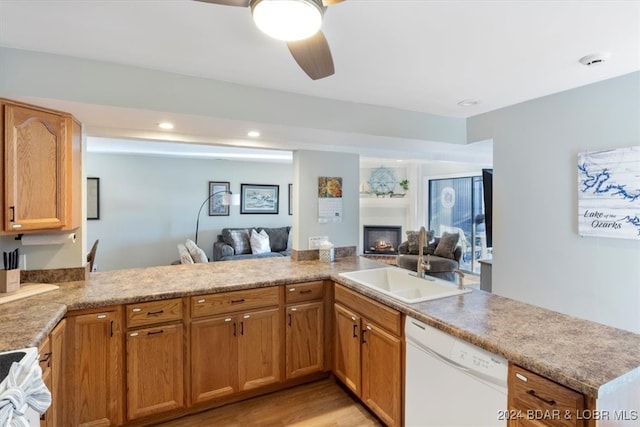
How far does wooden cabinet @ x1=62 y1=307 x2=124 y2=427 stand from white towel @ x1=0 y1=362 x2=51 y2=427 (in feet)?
2.65

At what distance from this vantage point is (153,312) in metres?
2.13

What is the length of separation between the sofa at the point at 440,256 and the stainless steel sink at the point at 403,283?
121 inches

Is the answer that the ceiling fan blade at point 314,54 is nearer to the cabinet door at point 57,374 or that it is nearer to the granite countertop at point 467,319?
the granite countertop at point 467,319

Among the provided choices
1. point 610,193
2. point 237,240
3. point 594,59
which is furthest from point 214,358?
point 237,240

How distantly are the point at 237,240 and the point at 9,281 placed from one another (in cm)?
405

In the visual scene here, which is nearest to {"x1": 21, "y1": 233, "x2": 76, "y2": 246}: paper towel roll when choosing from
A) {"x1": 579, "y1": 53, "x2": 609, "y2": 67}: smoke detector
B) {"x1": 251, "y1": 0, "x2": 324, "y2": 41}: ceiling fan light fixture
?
{"x1": 251, "y1": 0, "x2": 324, "y2": 41}: ceiling fan light fixture

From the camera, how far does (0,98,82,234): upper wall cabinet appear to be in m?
1.81

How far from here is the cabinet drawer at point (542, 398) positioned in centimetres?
114

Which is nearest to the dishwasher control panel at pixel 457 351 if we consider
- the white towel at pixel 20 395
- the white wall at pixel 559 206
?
the white wall at pixel 559 206

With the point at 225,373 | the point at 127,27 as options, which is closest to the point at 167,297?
the point at 225,373

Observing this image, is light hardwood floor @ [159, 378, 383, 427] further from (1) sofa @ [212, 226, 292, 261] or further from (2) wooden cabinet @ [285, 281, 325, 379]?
(1) sofa @ [212, 226, 292, 261]

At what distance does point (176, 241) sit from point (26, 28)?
502 centimetres

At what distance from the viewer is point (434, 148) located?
3.35m

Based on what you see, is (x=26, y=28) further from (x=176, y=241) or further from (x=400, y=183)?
(x=400, y=183)
